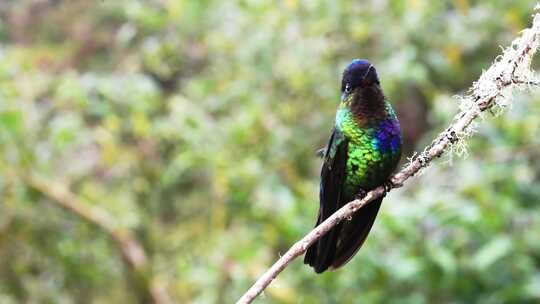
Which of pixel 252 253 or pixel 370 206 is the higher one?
pixel 252 253

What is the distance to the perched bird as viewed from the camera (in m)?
1.91

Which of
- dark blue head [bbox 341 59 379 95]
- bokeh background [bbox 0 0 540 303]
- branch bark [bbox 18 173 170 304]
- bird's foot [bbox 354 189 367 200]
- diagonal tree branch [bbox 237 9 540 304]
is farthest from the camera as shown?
branch bark [bbox 18 173 170 304]

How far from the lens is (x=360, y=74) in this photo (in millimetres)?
1884

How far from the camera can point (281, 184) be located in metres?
4.50

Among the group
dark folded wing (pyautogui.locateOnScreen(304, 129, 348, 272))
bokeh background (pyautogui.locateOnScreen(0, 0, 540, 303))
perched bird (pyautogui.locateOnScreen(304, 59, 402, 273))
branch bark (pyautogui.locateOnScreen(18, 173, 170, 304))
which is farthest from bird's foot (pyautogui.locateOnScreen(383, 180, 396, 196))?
branch bark (pyautogui.locateOnScreen(18, 173, 170, 304))

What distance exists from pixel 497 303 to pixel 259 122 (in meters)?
1.70

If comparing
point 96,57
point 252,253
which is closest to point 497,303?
point 252,253

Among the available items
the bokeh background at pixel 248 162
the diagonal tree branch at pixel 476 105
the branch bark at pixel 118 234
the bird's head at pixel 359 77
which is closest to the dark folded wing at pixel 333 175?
the bird's head at pixel 359 77

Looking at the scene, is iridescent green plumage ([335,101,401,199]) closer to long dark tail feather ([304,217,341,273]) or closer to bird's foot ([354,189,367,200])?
bird's foot ([354,189,367,200])

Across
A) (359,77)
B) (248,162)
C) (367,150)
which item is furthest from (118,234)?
(359,77)

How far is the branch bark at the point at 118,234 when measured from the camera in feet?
15.6

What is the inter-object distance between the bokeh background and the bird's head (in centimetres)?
172

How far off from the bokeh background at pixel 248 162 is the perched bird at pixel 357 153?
154cm

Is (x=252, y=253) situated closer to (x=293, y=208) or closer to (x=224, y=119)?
(x=293, y=208)
